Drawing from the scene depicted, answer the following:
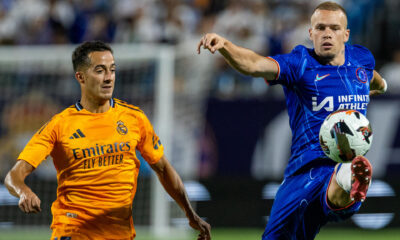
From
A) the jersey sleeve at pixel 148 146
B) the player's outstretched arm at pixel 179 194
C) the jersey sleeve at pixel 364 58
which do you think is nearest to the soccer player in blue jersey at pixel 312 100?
the jersey sleeve at pixel 364 58

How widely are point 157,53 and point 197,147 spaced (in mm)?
1571

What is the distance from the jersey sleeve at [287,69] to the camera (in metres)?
5.46

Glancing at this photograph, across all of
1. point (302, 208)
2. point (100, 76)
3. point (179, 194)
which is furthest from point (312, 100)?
point (100, 76)

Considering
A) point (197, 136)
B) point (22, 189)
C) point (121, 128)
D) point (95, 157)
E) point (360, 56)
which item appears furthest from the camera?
point (197, 136)

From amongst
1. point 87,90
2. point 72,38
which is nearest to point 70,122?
point 87,90

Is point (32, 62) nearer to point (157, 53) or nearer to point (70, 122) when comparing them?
point (157, 53)

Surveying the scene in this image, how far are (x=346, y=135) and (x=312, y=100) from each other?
0.63 m

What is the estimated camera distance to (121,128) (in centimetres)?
530

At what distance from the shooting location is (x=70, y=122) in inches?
205

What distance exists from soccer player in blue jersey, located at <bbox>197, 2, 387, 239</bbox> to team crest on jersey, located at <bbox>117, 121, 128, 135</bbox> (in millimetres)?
1012

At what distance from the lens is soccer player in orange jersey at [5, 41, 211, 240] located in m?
5.10

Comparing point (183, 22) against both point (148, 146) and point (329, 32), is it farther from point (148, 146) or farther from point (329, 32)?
point (148, 146)

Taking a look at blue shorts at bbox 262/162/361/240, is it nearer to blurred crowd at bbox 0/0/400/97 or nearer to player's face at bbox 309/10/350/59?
player's face at bbox 309/10/350/59

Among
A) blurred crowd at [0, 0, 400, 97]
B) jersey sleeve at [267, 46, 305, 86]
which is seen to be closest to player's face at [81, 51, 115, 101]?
jersey sleeve at [267, 46, 305, 86]
